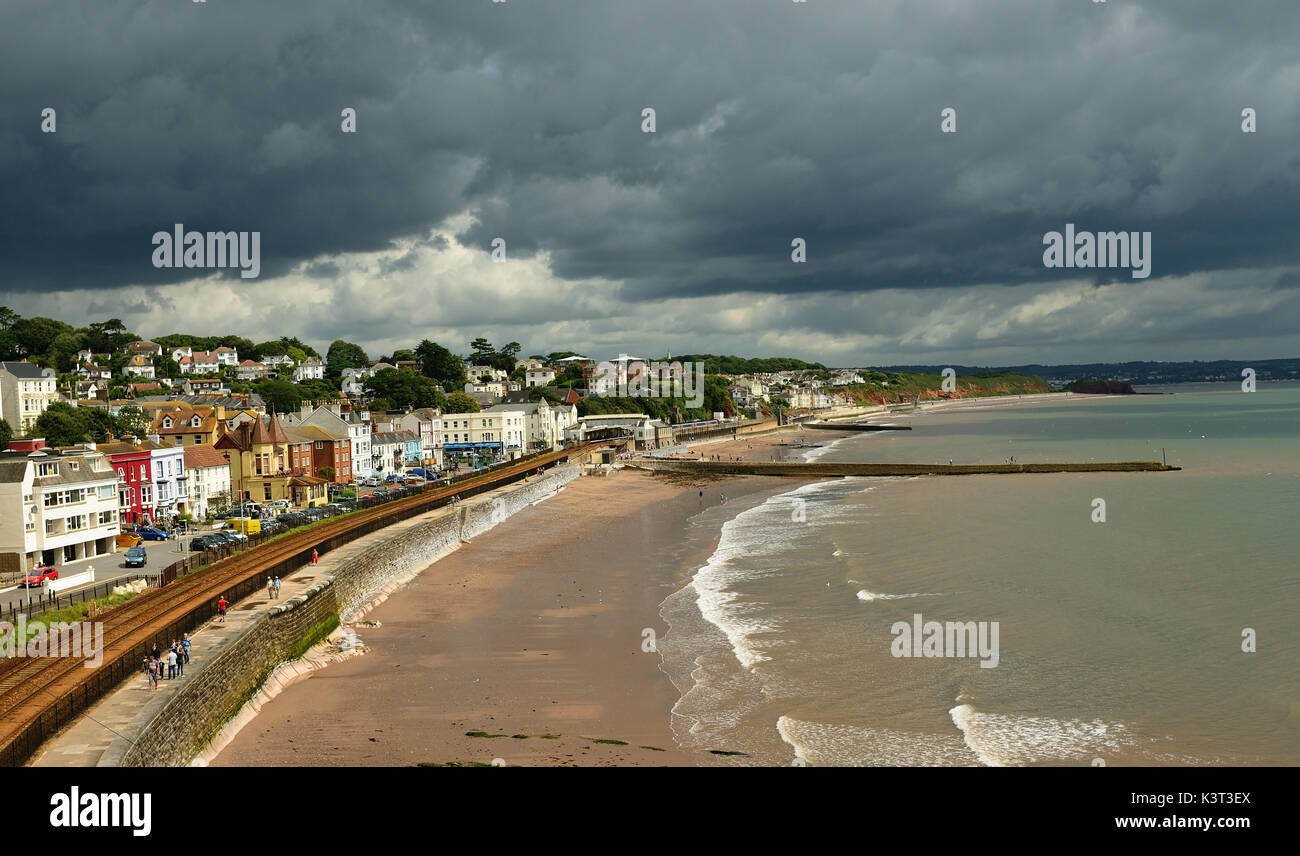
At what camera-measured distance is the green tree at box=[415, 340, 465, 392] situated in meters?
183

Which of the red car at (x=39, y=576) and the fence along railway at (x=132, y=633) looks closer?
the fence along railway at (x=132, y=633)

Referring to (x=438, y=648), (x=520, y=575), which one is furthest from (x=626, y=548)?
(x=438, y=648)

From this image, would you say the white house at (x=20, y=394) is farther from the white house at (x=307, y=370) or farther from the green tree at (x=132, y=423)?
the white house at (x=307, y=370)

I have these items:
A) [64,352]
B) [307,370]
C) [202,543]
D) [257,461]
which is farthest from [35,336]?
[202,543]

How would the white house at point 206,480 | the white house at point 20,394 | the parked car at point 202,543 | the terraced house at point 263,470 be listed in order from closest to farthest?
the parked car at point 202,543 < the white house at point 206,480 < the terraced house at point 263,470 < the white house at point 20,394

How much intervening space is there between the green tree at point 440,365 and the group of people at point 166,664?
161741 millimetres

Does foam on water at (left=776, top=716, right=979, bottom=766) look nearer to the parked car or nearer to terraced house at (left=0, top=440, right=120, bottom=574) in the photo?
the parked car

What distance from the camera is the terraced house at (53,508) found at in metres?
39.7

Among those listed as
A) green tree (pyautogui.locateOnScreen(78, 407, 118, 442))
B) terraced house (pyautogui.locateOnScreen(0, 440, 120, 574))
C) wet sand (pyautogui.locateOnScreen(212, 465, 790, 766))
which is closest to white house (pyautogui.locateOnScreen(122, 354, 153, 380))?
green tree (pyautogui.locateOnScreen(78, 407, 118, 442))

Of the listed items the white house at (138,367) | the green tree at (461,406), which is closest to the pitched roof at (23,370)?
the green tree at (461,406)

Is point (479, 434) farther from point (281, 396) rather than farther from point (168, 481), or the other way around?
point (168, 481)

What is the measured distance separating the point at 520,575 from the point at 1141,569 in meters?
27.8

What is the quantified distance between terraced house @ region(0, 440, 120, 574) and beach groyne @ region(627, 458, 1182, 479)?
65.2 meters
